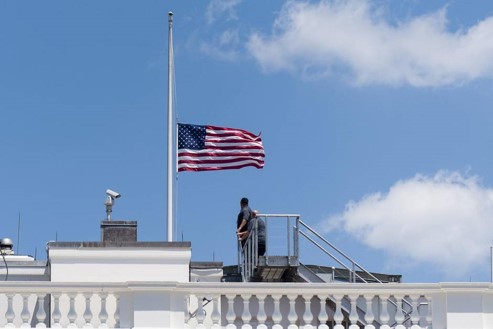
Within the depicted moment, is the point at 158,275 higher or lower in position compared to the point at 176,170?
lower

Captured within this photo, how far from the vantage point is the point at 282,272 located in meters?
24.8

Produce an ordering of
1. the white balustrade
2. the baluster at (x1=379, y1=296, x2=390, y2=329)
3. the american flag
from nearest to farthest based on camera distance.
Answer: the white balustrade < the baluster at (x1=379, y1=296, x2=390, y2=329) < the american flag

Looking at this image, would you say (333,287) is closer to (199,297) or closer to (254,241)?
(199,297)

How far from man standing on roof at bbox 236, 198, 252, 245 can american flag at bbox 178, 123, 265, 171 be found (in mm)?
2126

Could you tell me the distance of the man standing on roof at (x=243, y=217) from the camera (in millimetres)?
24625

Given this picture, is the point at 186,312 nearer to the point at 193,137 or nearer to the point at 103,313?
the point at 103,313

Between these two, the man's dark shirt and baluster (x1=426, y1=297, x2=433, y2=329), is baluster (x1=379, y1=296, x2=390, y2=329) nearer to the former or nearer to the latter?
baluster (x1=426, y1=297, x2=433, y2=329)

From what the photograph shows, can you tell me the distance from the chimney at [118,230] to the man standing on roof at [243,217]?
1.88 m

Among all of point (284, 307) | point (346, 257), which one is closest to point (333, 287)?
point (284, 307)

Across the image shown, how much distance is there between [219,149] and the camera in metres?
27.1

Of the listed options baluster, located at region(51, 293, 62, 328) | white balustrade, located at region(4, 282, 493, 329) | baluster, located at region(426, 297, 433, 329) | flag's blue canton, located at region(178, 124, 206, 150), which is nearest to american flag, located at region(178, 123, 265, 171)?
flag's blue canton, located at region(178, 124, 206, 150)

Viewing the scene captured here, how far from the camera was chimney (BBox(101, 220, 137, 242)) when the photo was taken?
25.3m

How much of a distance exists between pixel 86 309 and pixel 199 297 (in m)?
1.74

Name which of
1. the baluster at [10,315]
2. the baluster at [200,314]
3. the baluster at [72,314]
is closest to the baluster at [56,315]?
the baluster at [72,314]
